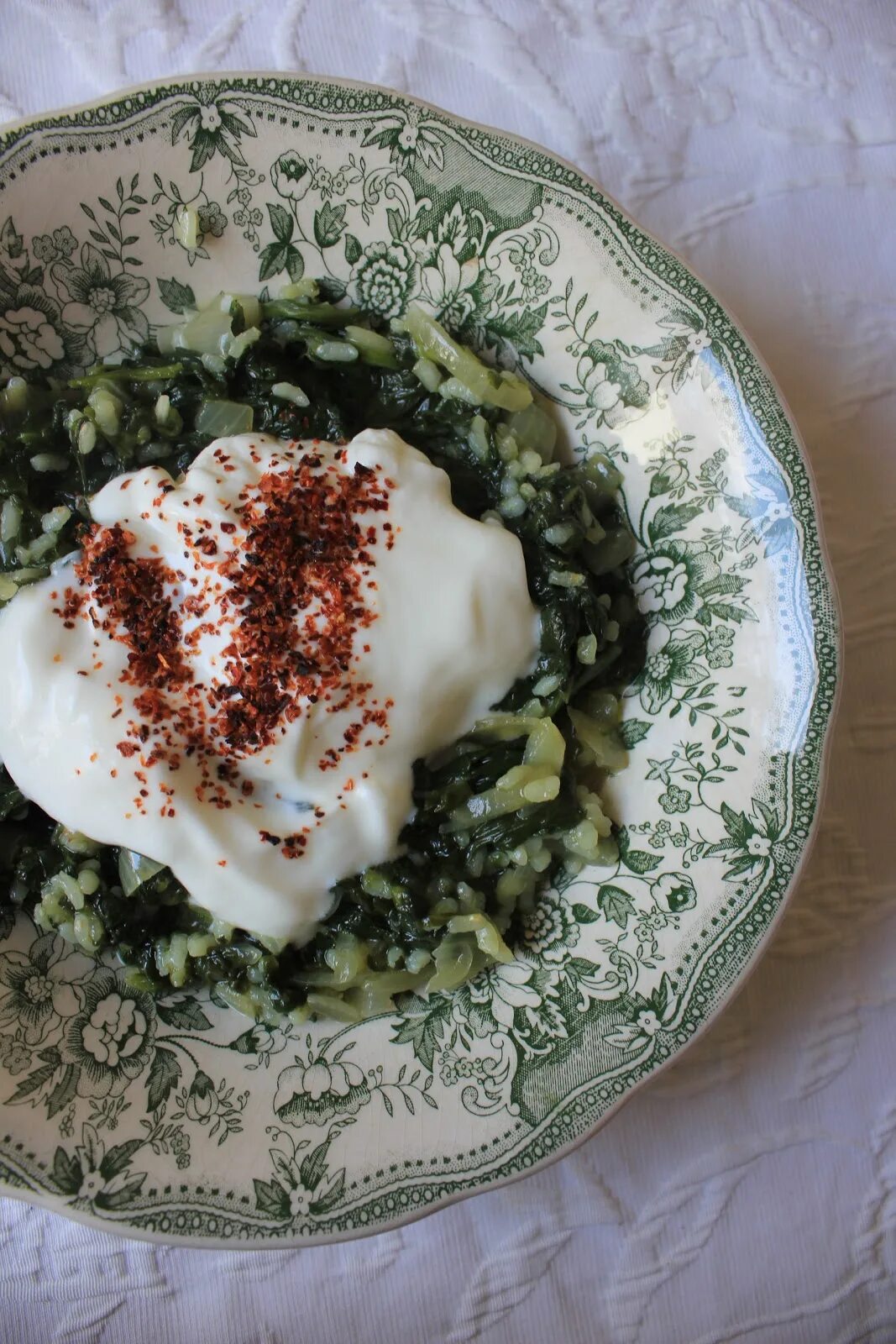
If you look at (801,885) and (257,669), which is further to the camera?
(801,885)

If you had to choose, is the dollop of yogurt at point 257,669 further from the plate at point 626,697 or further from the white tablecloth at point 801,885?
the white tablecloth at point 801,885

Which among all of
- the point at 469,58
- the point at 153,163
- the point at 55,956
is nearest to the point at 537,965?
the point at 55,956

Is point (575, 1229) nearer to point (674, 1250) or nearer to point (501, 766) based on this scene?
point (674, 1250)

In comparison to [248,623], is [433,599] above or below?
below

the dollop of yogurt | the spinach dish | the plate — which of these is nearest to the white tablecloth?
the plate

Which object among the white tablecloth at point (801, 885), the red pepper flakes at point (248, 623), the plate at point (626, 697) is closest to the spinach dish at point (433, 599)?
the plate at point (626, 697)

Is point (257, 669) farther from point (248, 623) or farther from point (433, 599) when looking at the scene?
point (433, 599)

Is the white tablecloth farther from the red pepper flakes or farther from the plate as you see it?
the red pepper flakes

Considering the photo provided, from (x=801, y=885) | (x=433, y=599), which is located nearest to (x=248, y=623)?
(x=433, y=599)
